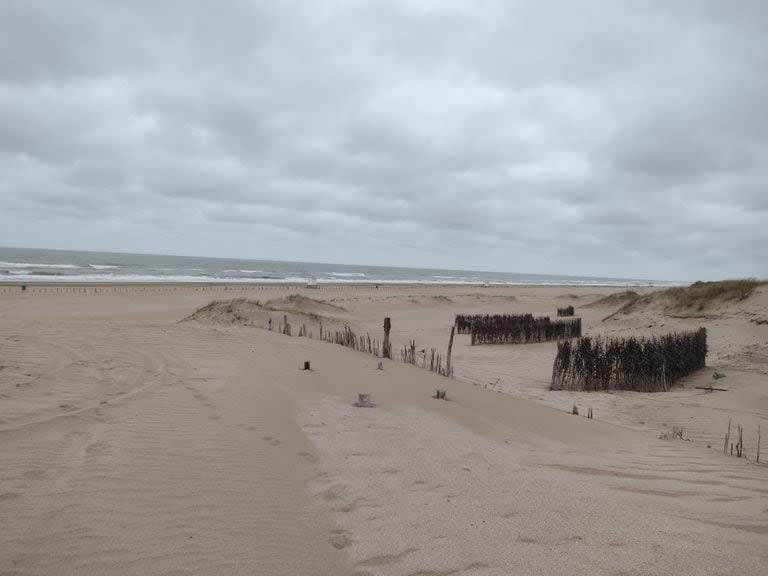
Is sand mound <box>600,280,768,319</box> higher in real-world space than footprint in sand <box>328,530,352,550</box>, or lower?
higher

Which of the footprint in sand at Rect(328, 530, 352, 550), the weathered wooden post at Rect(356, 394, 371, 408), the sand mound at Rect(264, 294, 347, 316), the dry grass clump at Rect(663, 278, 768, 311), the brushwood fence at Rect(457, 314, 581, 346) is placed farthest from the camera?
the sand mound at Rect(264, 294, 347, 316)

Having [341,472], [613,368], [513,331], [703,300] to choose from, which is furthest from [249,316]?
[703,300]

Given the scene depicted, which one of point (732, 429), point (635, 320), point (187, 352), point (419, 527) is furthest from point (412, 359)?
point (635, 320)

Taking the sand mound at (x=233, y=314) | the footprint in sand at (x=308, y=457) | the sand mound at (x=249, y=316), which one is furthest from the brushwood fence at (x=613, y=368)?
the sand mound at (x=233, y=314)

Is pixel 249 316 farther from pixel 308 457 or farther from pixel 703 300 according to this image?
pixel 703 300

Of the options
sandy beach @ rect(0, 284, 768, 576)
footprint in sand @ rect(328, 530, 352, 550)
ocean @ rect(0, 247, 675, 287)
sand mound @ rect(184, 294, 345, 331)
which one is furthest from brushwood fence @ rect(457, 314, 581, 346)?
ocean @ rect(0, 247, 675, 287)

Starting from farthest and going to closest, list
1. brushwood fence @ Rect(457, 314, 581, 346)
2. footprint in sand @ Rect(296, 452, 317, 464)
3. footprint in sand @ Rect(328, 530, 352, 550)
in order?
brushwood fence @ Rect(457, 314, 581, 346)
footprint in sand @ Rect(296, 452, 317, 464)
footprint in sand @ Rect(328, 530, 352, 550)

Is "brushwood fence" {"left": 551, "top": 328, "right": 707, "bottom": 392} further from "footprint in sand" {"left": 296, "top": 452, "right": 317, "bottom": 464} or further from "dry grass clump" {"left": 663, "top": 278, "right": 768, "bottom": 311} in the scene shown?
"dry grass clump" {"left": 663, "top": 278, "right": 768, "bottom": 311}

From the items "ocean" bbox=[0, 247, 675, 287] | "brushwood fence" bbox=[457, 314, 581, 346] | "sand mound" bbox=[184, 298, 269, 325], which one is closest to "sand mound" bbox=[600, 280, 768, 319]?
"brushwood fence" bbox=[457, 314, 581, 346]

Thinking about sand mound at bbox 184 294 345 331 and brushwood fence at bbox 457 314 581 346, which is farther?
brushwood fence at bbox 457 314 581 346

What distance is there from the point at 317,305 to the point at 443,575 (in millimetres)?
23191

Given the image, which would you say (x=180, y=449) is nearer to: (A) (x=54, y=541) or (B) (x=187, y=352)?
(A) (x=54, y=541)

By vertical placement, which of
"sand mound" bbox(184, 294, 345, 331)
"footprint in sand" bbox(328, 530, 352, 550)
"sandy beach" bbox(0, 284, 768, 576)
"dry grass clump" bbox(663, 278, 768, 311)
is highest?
"dry grass clump" bbox(663, 278, 768, 311)

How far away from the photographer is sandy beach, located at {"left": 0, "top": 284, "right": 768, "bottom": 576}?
10.2 feet
